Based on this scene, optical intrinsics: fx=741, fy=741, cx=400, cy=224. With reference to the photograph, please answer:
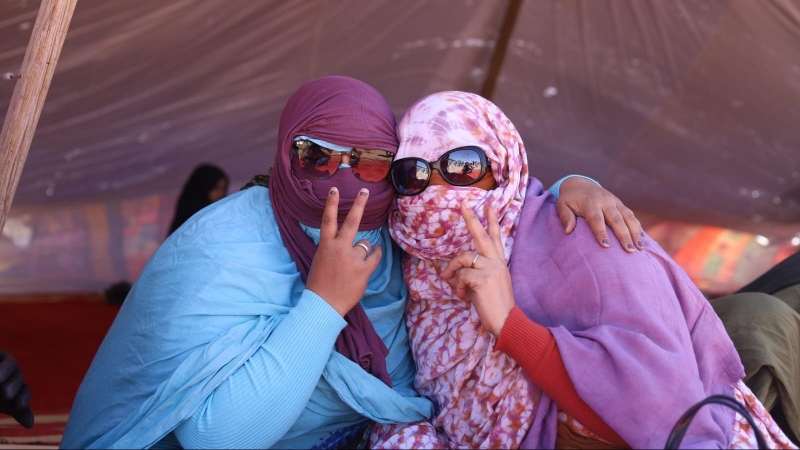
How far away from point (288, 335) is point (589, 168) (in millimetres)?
4755

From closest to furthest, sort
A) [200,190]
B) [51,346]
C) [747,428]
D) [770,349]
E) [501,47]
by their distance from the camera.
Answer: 1. [747,428]
2. [770,349]
3. [51,346]
4. [501,47]
5. [200,190]

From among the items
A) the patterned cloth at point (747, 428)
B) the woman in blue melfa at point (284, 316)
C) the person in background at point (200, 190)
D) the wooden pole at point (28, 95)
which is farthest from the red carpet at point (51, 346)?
the patterned cloth at point (747, 428)

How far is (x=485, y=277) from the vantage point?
5.98 feet

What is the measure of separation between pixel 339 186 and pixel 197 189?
3573 millimetres

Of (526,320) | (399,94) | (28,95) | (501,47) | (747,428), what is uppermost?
(28,95)

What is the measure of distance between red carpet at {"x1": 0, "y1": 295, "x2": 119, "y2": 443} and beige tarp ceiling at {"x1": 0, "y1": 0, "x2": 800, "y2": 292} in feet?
1.15

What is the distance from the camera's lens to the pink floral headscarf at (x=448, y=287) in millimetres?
1962

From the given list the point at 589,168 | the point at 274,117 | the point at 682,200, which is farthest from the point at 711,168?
the point at 274,117

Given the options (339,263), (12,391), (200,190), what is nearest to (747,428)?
(339,263)

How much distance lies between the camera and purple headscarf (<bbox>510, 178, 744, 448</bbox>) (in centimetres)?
169

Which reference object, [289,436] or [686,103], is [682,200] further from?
[289,436]

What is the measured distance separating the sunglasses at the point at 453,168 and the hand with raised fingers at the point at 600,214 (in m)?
0.26

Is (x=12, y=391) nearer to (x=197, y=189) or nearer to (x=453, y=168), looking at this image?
(x=453, y=168)

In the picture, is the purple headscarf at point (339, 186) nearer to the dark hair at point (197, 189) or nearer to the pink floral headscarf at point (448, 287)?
the pink floral headscarf at point (448, 287)
